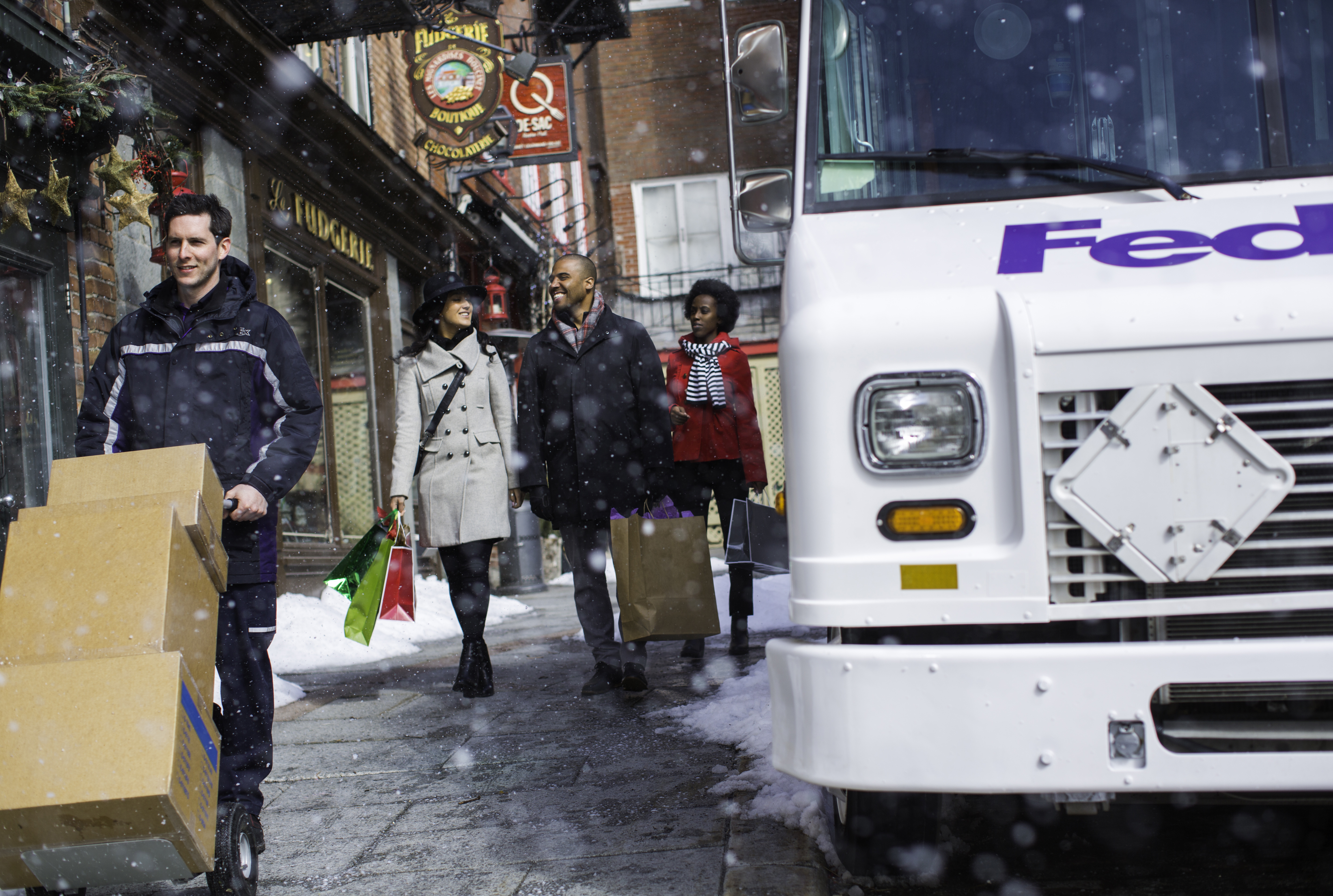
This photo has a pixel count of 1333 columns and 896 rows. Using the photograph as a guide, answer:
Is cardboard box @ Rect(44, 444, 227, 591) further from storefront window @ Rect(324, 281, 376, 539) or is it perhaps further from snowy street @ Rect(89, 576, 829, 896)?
storefront window @ Rect(324, 281, 376, 539)

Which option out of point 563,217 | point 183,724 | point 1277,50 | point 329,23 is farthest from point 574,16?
point 183,724

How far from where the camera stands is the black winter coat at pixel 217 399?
3496 mm

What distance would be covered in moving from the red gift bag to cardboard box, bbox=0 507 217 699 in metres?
2.66

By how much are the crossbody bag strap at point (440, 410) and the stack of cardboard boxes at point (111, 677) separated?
9.84 feet

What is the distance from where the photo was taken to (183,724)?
2.78m

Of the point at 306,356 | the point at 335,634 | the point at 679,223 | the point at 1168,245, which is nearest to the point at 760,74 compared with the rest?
the point at 1168,245

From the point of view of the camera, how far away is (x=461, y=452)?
6.14m

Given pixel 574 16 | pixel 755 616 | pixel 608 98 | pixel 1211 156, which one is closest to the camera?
pixel 1211 156

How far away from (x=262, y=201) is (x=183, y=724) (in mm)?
7529

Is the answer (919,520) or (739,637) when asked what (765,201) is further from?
(739,637)

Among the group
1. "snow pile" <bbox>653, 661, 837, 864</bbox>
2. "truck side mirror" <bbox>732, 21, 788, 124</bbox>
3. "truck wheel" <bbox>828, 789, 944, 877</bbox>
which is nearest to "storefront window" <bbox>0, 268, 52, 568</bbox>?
"snow pile" <bbox>653, 661, 837, 864</bbox>

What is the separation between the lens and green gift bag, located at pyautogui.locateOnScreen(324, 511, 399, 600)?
5.59m

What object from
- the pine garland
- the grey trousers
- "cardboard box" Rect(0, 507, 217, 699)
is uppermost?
the pine garland

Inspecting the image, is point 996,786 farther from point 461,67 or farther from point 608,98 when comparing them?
point 608,98
